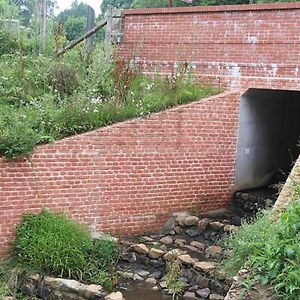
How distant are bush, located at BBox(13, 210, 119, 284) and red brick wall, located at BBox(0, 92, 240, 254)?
26 cm

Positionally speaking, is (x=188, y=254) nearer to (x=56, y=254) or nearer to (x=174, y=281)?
(x=174, y=281)

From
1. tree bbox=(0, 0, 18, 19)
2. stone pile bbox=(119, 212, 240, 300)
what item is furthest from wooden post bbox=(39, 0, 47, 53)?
stone pile bbox=(119, 212, 240, 300)

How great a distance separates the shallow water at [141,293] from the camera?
7.44m

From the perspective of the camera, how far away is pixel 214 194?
10406 millimetres

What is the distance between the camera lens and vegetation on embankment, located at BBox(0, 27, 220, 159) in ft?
26.7

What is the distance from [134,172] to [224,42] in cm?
379

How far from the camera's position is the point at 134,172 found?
364 inches

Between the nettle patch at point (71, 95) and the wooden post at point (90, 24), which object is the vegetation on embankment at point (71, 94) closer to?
the nettle patch at point (71, 95)

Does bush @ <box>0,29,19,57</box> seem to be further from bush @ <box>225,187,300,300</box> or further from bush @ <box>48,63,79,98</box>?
bush @ <box>225,187,300,300</box>

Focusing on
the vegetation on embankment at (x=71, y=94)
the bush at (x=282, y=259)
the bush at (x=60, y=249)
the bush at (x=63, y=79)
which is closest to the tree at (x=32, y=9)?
the vegetation on embankment at (x=71, y=94)

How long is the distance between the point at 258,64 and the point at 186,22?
7.03 feet

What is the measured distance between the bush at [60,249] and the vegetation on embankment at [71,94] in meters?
1.16

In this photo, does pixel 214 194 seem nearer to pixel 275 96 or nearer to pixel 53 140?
pixel 275 96

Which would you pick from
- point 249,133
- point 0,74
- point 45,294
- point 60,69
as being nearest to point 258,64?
point 249,133
